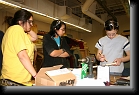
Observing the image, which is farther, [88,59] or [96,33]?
[96,33]

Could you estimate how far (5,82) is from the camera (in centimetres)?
106

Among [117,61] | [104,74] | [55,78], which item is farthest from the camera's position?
[117,61]

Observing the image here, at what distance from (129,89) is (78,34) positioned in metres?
8.76

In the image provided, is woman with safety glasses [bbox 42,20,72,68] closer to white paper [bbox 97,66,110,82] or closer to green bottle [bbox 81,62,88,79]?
green bottle [bbox 81,62,88,79]

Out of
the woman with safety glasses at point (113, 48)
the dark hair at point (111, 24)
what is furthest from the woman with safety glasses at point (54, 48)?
the dark hair at point (111, 24)

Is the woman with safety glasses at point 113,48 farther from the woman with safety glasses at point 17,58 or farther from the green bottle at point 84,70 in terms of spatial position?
the woman with safety glasses at point 17,58

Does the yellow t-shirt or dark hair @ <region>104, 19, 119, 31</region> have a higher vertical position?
dark hair @ <region>104, 19, 119, 31</region>

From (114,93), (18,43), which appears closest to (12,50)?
(18,43)

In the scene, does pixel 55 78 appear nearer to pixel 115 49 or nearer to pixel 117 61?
pixel 117 61

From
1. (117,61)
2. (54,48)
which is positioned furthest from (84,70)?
(54,48)

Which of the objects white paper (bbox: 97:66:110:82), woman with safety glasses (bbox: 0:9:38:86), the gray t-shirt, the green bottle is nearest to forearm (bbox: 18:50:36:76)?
woman with safety glasses (bbox: 0:9:38:86)

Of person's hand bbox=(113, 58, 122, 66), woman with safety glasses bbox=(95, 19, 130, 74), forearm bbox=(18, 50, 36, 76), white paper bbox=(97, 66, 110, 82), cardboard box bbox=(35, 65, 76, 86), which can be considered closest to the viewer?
cardboard box bbox=(35, 65, 76, 86)

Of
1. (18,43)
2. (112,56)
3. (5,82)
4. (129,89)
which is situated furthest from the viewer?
(112,56)

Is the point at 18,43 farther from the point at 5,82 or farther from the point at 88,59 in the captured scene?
the point at 88,59
